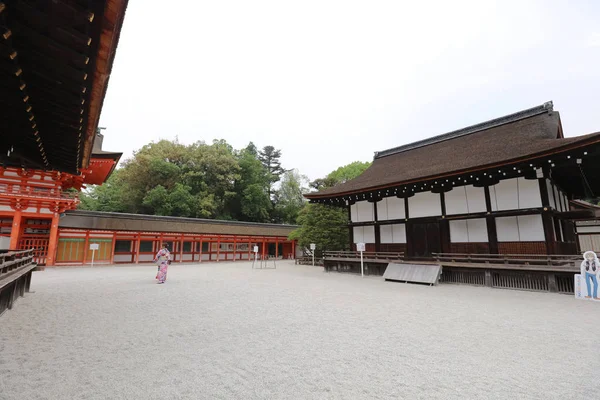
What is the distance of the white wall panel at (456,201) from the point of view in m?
11.4

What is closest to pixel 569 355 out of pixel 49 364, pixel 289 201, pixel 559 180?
pixel 49 364

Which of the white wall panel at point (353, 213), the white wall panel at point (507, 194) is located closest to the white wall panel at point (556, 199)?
the white wall panel at point (507, 194)

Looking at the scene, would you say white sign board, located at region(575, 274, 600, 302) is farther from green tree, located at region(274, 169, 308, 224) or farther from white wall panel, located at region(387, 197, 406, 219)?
green tree, located at region(274, 169, 308, 224)

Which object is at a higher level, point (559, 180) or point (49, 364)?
point (559, 180)

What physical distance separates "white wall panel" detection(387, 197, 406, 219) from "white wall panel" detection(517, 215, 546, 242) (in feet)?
14.3

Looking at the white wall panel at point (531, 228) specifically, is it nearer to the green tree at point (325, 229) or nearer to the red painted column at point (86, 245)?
the green tree at point (325, 229)

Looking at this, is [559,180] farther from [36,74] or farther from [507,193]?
[36,74]

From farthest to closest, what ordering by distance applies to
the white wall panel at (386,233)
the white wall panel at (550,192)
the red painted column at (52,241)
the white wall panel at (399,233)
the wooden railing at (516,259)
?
the red painted column at (52,241) < the white wall panel at (386,233) < the white wall panel at (399,233) < the white wall panel at (550,192) < the wooden railing at (516,259)

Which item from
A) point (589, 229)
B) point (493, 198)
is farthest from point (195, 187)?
point (589, 229)

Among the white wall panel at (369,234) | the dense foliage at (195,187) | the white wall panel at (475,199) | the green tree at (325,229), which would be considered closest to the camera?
the white wall panel at (475,199)

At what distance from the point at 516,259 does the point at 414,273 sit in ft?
10.7

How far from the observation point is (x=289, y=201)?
124ft

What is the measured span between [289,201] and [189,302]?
102 feet

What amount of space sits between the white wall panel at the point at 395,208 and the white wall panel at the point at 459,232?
211 cm
